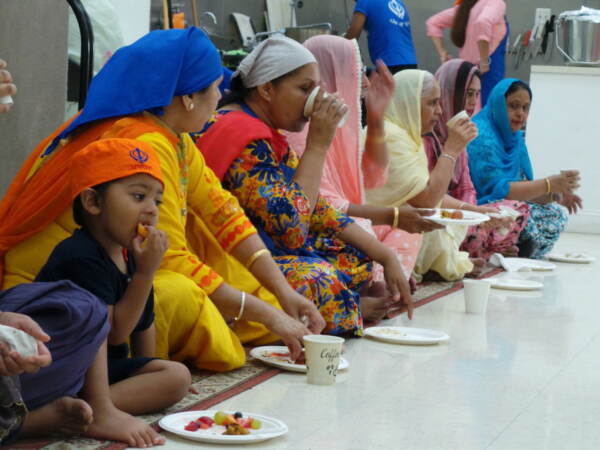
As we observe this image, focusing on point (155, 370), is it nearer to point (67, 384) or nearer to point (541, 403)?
point (67, 384)

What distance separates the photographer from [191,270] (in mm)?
2359

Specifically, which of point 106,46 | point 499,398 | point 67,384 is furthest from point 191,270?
point 106,46

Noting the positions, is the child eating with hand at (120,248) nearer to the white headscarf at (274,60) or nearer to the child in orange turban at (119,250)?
the child in orange turban at (119,250)

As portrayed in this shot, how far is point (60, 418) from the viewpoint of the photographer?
179cm

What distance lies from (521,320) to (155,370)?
1928mm

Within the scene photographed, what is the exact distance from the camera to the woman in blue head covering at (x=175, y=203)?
7.13 feet

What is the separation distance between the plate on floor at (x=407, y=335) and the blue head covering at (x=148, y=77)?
1.05 metres

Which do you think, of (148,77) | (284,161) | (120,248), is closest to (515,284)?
(284,161)

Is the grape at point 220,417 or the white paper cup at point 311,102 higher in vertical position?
the white paper cup at point 311,102

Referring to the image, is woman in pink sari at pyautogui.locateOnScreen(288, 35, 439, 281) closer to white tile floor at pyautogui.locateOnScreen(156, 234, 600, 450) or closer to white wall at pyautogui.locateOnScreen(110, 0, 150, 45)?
white tile floor at pyautogui.locateOnScreen(156, 234, 600, 450)

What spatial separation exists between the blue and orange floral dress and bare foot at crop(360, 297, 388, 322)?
204 mm

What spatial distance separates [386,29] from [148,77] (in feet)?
15.0

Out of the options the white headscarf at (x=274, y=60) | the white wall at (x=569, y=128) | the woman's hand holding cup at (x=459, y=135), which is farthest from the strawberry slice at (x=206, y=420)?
the white wall at (x=569, y=128)

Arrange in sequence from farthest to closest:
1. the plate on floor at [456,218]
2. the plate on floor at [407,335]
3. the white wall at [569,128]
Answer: the white wall at [569,128]
the plate on floor at [456,218]
the plate on floor at [407,335]
